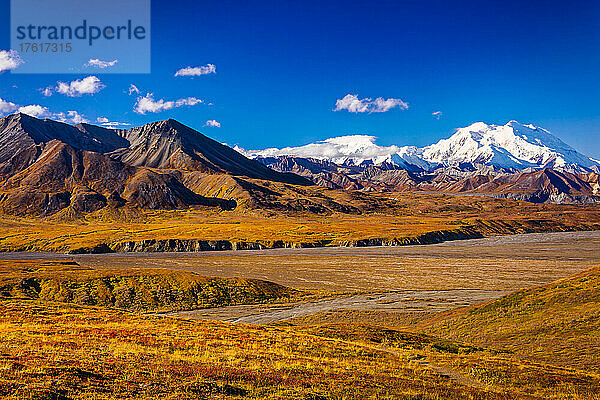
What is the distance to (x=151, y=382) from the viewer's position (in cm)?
2403

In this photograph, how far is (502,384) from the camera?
93.7 ft

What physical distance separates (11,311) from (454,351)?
2375 inches

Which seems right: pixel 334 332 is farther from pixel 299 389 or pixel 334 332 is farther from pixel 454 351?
pixel 299 389

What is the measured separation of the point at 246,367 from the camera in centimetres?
2992

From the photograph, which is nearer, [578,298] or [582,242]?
[578,298]

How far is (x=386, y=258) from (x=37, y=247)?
6067 inches

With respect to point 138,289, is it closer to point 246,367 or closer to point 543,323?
point 246,367

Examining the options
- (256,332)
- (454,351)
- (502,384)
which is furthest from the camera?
(256,332)

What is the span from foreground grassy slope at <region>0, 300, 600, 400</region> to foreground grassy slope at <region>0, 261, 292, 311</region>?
142 ft

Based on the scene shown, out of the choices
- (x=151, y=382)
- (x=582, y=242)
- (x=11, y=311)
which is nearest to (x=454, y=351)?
(x=151, y=382)

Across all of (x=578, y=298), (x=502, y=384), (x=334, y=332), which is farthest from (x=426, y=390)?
(x=578, y=298)

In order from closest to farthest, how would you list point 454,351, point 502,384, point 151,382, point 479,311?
point 151,382 → point 502,384 → point 454,351 → point 479,311

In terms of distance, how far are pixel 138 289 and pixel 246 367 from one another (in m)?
73.3

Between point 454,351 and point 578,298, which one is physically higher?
point 578,298
